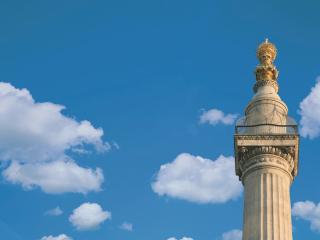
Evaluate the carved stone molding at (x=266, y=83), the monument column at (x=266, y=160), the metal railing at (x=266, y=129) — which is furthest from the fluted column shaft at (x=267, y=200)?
the carved stone molding at (x=266, y=83)

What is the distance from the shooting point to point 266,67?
3984cm

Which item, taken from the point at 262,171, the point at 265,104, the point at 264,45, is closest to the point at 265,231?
the point at 262,171

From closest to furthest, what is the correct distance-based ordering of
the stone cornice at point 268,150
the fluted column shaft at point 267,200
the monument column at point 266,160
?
1. the fluted column shaft at point 267,200
2. the monument column at point 266,160
3. the stone cornice at point 268,150

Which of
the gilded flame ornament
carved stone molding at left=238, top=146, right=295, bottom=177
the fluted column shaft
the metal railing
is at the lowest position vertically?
the fluted column shaft

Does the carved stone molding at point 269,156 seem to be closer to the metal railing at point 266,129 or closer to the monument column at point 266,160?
the monument column at point 266,160

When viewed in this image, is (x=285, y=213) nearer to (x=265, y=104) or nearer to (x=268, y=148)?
(x=268, y=148)

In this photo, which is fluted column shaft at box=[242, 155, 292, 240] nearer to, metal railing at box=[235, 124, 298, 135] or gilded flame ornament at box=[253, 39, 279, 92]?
metal railing at box=[235, 124, 298, 135]

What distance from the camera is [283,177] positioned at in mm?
34375

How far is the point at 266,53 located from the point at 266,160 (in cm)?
879

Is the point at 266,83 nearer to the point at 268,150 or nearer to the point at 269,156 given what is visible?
the point at 268,150

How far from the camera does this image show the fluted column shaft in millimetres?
31859

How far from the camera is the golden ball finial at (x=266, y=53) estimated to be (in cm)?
4063

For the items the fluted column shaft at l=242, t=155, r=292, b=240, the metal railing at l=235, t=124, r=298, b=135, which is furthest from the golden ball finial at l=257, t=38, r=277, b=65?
the fluted column shaft at l=242, t=155, r=292, b=240

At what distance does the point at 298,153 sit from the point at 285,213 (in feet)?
14.8
